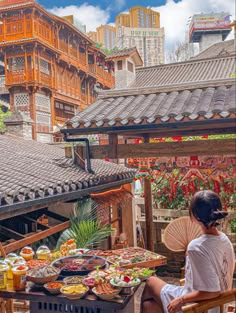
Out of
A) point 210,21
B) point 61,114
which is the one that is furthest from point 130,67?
point 210,21

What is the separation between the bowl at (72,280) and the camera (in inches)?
138

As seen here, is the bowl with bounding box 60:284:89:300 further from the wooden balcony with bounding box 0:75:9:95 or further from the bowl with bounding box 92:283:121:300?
the wooden balcony with bounding box 0:75:9:95

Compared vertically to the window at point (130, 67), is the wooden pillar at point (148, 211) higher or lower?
lower

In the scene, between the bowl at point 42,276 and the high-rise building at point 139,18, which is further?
the high-rise building at point 139,18

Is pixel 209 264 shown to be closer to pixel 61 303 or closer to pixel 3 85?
pixel 61 303

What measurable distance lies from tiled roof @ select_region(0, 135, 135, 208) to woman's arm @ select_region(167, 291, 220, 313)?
7.54ft

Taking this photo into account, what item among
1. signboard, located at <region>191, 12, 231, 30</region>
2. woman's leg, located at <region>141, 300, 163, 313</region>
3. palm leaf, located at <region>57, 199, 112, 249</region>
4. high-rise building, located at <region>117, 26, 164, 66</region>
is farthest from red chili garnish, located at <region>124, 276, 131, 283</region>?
high-rise building, located at <region>117, 26, 164, 66</region>

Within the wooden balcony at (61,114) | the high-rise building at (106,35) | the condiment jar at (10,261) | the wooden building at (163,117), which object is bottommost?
the condiment jar at (10,261)

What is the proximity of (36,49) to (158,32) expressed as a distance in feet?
142

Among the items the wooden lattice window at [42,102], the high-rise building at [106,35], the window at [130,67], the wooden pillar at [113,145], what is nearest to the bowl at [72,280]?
the wooden pillar at [113,145]

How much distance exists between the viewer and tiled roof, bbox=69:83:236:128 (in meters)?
4.96

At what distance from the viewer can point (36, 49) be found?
886 inches

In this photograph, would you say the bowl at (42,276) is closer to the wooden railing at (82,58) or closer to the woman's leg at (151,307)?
the woman's leg at (151,307)

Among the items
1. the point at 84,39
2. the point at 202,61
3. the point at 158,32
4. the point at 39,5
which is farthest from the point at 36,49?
the point at 158,32
